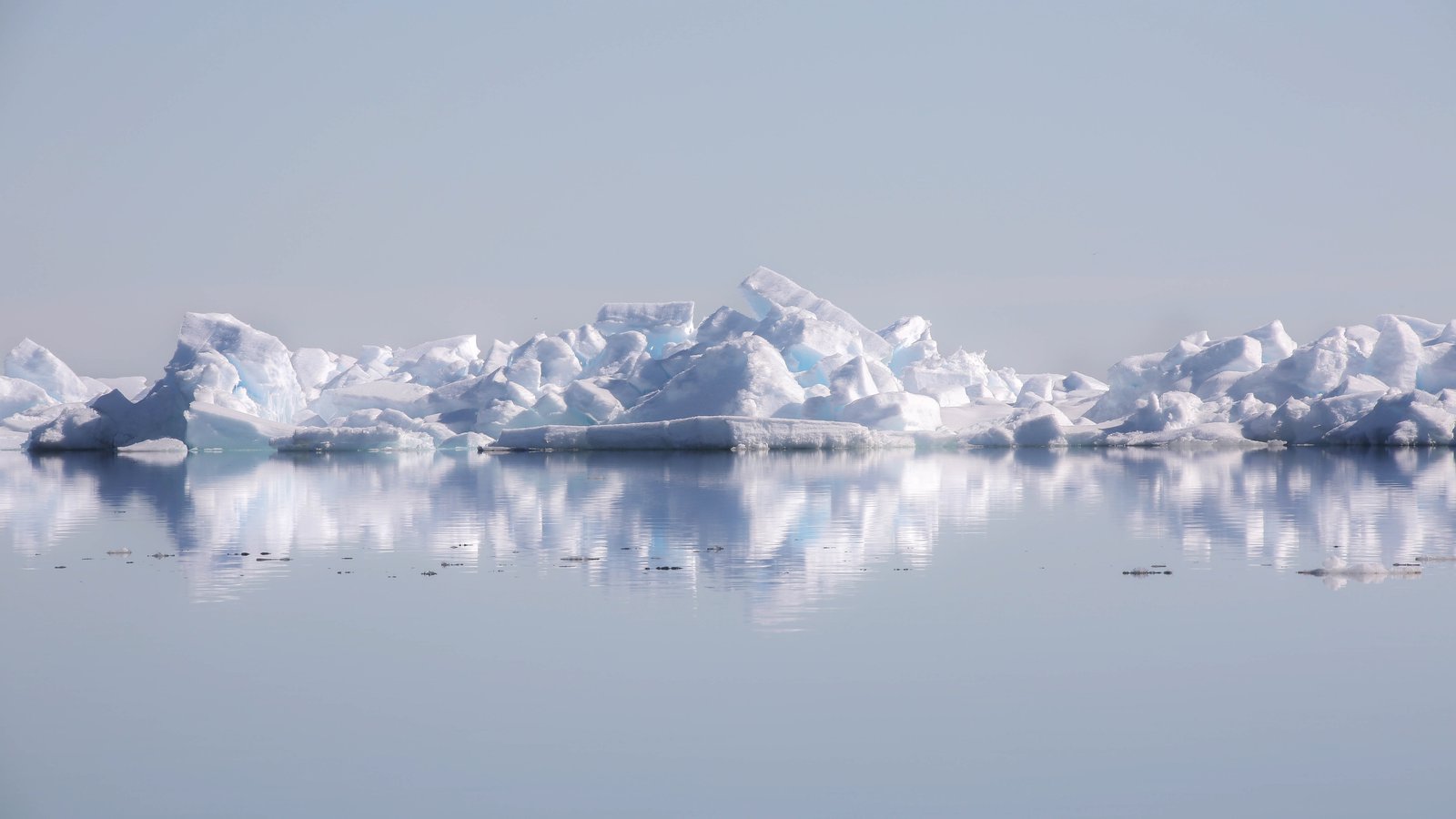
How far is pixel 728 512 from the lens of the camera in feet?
48.6

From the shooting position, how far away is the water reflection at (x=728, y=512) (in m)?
10.3

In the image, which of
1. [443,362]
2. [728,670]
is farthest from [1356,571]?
[443,362]

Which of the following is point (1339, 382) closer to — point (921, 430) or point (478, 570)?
point (921, 430)

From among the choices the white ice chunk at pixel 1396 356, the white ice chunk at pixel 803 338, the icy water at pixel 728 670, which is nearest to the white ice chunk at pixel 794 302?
the white ice chunk at pixel 803 338

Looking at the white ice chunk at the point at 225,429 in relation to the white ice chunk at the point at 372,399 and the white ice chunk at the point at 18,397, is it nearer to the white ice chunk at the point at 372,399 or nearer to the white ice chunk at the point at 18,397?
the white ice chunk at the point at 372,399

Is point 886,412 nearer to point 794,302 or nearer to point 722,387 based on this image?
point 722,387

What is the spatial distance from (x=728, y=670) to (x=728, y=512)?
8.47 metres

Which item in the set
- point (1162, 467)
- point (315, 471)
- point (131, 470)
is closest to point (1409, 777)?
point (1162, 467)

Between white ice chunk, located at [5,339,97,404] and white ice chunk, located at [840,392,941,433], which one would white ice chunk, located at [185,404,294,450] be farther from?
white ice chunk, located at [5,339,97,404]

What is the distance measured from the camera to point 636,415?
3538 centimetres

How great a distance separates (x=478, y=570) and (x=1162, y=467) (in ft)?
57.1

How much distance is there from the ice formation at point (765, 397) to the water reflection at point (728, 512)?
5.96 meters

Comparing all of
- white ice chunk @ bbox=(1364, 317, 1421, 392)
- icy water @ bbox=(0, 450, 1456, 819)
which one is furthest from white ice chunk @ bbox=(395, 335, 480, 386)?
icy water @ bbox=(0, 450, 1456, 819)

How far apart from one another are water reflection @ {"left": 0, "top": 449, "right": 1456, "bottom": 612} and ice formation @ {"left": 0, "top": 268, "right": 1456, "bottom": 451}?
5955 millimetres
